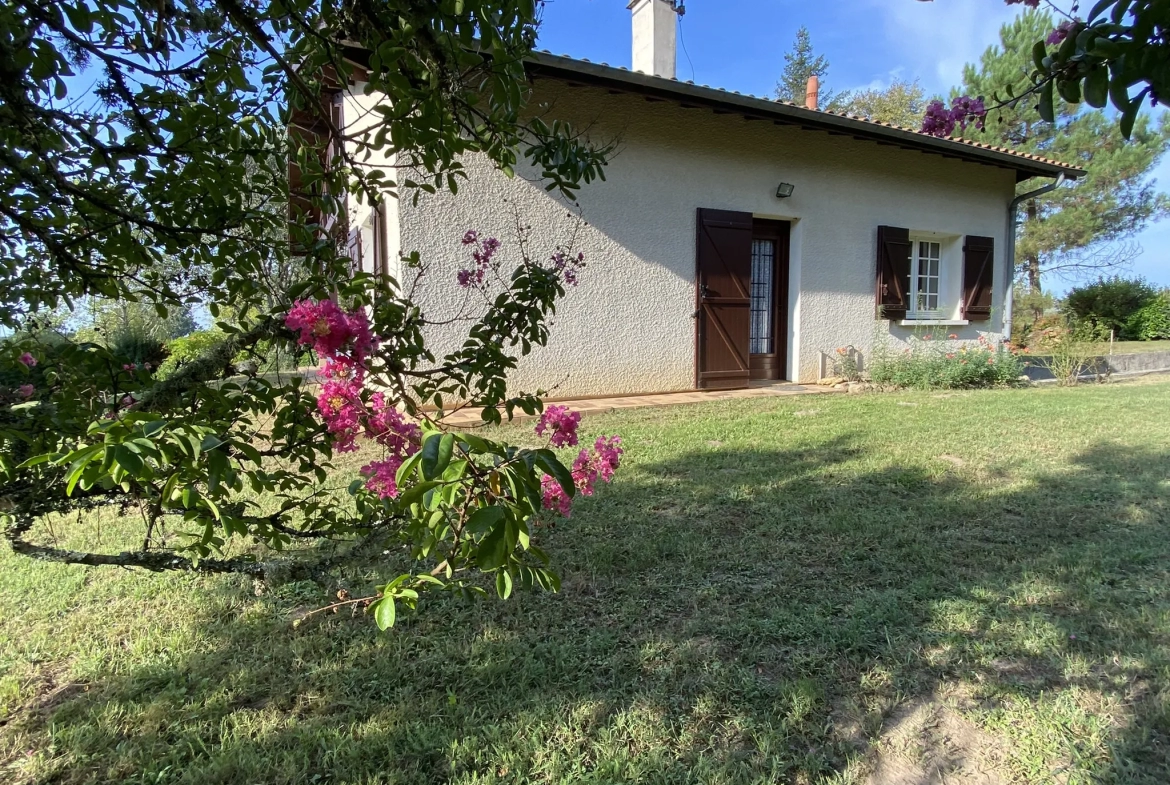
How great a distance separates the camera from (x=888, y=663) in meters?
1.76

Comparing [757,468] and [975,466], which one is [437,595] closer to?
[757,468]

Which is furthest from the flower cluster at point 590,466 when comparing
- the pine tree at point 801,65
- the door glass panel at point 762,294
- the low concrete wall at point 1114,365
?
the pine tree at point 801,65

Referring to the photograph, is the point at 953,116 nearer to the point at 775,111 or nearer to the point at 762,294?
the point at 775,111

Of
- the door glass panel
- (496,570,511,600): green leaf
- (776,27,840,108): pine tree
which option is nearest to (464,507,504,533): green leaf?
(496,570,511,600): green leaf

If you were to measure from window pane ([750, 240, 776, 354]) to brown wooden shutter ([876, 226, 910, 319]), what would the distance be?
1.53 metres

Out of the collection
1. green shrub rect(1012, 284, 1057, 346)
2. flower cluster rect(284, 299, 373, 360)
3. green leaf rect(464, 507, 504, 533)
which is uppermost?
green shrub rect(1012, 284, 1057, 346)

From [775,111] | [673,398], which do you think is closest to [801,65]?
[775,111]

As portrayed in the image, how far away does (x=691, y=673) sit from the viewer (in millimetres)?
1721

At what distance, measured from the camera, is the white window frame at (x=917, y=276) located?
9.00 metres

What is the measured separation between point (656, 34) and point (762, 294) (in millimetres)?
3517

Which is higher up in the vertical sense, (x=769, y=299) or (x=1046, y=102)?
(x=769, y=299)

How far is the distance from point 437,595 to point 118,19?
186 cm

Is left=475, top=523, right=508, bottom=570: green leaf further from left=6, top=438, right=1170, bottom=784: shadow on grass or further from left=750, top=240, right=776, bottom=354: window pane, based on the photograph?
left=750, top=240, right=776, bottom=354: window pane

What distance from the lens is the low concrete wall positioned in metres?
8.91
